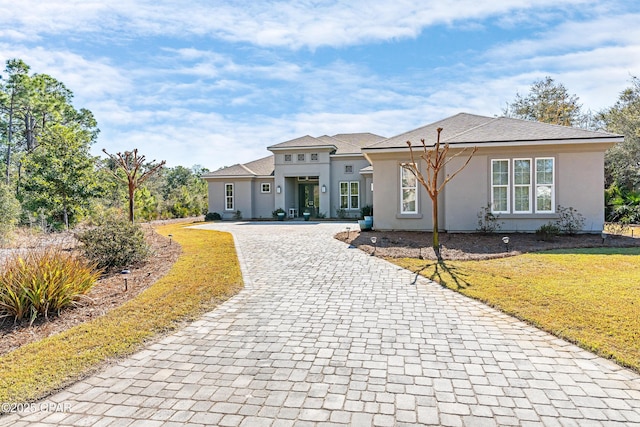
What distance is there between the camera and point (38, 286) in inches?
221

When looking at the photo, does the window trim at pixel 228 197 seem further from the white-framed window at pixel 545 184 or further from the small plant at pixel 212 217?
the white-framed window at pixel 545 184

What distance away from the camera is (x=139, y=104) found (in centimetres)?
1719

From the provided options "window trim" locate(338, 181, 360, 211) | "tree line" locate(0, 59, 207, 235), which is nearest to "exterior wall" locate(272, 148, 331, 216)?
"window trim" locate(338, 181, 360, 211)

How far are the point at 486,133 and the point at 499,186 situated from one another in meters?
2.17

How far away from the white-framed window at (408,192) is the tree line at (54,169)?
10.0 metres

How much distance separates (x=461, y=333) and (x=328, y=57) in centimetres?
1303

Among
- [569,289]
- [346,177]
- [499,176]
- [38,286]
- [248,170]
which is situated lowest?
[569,289]

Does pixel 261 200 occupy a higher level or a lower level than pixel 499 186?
lower

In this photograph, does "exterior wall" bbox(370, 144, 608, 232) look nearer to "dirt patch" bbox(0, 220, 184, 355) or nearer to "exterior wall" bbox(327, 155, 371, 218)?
"dirt patch" bbox(0, 220, 184, 355)

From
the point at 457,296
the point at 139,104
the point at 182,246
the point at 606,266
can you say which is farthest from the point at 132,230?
the point at 606,266

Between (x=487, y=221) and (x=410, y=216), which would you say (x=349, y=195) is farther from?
(x=487, y=221)

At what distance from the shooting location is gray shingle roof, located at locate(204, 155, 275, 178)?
2633 centimetres

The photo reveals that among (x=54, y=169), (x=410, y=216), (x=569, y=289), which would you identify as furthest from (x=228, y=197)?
(x=569, y=289)

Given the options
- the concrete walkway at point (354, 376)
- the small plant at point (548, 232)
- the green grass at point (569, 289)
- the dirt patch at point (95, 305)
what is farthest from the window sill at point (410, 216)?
the dirt patch at point (95, 305)
